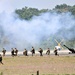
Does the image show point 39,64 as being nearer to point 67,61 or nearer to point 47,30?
point 67,61

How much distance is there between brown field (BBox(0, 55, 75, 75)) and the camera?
5359 centimetres

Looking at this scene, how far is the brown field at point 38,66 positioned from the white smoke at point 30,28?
46.0 metres

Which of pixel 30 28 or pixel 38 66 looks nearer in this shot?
pixel 38 66

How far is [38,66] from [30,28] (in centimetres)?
6034

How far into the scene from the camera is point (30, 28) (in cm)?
12081

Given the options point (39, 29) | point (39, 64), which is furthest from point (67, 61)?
point (39, 29)

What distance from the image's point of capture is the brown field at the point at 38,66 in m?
53.6

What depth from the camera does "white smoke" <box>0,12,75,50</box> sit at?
116 meters

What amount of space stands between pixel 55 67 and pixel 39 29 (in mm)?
64538

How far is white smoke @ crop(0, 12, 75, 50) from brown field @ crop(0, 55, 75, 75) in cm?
4597

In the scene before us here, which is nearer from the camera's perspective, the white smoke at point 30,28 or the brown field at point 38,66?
the brown field at point 38,66

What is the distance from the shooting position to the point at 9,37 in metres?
119

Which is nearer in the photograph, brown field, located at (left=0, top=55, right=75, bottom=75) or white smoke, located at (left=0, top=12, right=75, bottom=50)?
brown field, located at (left=0, top=55, right=75, bottom=75)

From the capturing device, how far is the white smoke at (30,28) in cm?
11647
